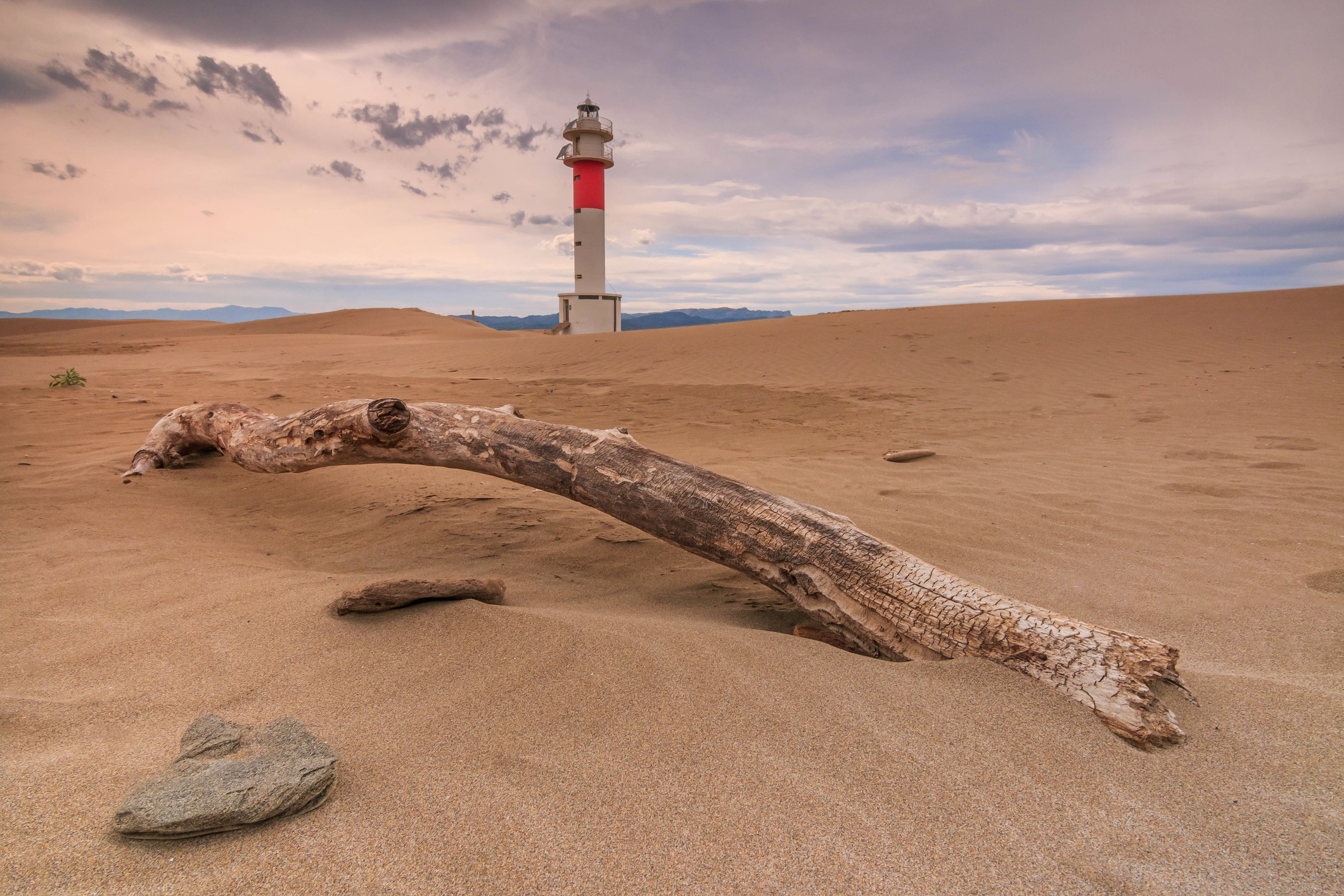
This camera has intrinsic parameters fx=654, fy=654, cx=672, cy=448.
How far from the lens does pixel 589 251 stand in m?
25.9

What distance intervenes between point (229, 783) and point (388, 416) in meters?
2.38

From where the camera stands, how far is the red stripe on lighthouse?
84.8ft

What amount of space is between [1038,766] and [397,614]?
6.54ft

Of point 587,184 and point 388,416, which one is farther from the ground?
point 587,184

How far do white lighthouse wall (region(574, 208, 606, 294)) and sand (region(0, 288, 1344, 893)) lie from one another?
21.6m

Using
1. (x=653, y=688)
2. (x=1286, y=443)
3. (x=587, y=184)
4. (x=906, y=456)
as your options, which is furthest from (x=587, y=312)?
(x=653, y=688)

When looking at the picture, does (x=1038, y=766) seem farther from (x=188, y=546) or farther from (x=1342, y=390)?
(x=1342, y=390)

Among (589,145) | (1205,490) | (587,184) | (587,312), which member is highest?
(589,145)

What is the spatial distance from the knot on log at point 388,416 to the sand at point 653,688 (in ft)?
2.16

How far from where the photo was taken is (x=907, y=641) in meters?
2.16

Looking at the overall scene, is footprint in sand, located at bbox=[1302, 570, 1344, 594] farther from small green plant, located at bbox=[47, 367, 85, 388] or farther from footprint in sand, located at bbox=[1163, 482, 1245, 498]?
small green plant, located at bbox=[47, 367, 85, 388]

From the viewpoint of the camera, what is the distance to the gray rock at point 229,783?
4.04 feet

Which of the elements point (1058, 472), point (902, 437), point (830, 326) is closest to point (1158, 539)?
point (1058, 472)

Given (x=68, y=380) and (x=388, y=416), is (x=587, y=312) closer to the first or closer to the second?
(x=68, y=380)
